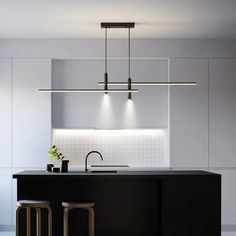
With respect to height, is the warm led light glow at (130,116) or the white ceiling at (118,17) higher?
the white ceiling at (118,17)

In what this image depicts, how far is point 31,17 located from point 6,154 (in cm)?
242

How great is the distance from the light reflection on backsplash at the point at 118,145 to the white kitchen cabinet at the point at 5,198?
0.93m

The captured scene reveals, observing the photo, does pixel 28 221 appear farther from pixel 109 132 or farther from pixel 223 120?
pixel 223 120

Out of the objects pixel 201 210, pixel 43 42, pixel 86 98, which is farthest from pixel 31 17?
pixel 201 210

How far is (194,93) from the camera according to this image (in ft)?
26.3

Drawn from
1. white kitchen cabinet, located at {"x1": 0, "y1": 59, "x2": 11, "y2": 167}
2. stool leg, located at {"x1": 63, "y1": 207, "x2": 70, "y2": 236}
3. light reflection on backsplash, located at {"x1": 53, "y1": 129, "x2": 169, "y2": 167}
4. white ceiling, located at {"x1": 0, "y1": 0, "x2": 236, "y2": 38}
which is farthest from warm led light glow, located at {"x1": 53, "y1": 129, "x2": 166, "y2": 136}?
stool leg, located at {"x1": 63, "y1": 207, "x2": 70, "y2": 236}

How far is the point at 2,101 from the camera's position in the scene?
26.0 feet

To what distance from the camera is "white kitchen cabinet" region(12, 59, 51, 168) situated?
7.91m

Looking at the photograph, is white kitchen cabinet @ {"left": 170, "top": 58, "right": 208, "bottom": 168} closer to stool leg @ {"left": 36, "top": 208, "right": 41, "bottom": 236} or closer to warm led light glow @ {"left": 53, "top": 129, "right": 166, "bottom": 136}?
warm led light glow @ {"left": 53, "top": 129, "right": 166, "bottom": 136}

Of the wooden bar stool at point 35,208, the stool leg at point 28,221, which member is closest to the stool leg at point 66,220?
the wooden bar stool at point 35,208

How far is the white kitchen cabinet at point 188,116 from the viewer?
797 cm

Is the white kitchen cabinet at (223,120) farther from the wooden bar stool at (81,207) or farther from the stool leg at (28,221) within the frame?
the stool leg at (28,221)

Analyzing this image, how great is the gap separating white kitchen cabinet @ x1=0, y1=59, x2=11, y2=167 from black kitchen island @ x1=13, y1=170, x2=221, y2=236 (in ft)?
6.46

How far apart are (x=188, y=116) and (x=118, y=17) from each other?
2289 millimetres
